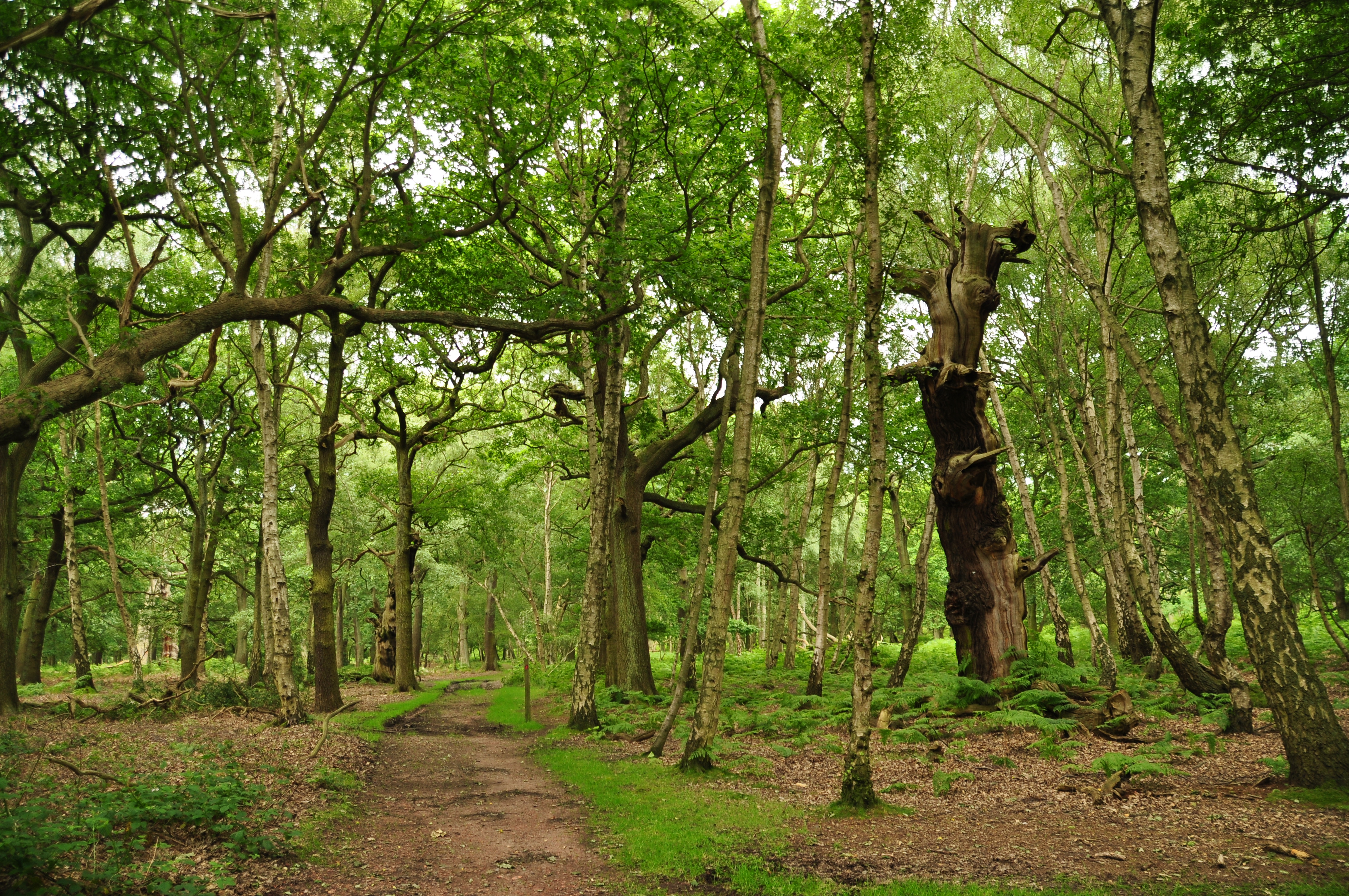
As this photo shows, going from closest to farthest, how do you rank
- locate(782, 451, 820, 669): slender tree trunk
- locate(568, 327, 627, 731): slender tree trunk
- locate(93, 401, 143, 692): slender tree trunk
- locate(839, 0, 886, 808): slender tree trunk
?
1. locate(839, 0, 886, 808): slender tree trunk
2. locate(568, 327, 627, 731): slender tree trunk
3. locate(93, 401, 143, 692): slender tree trunk
4. locate(782, 451, 820, 669): slender tree trunk

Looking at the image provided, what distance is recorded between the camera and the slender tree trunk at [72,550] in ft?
61.9

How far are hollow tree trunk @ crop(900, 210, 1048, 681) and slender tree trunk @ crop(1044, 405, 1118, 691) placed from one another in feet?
5.60

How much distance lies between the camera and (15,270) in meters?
12.9

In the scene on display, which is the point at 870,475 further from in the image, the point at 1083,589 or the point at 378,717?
the point at 378,717

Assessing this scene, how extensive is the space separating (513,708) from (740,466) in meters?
14.2

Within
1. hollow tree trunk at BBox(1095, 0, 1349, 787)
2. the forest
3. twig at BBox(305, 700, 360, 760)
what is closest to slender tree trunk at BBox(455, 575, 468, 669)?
the forest

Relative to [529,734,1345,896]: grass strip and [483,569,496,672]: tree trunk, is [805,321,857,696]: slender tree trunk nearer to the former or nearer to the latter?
[529,734,1345,896]: grass strip

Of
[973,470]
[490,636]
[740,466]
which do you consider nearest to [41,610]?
[490,636]

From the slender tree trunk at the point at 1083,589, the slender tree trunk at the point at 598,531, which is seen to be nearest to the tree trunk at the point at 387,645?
the slender tree trunk at the point at 598,531

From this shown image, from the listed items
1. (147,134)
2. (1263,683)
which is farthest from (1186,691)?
(147,134)

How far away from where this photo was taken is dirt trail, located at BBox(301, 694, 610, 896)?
6.35 metres

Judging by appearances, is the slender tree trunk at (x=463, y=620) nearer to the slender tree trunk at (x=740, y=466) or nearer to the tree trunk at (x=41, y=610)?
the tree trunk at (x=41, y=610)

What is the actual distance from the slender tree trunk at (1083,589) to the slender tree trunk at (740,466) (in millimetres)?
7562

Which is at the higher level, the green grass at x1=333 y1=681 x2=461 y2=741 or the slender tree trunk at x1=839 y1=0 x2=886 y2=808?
the slender tree trunk at x1=839 y1=0 x2=886 y2=808
